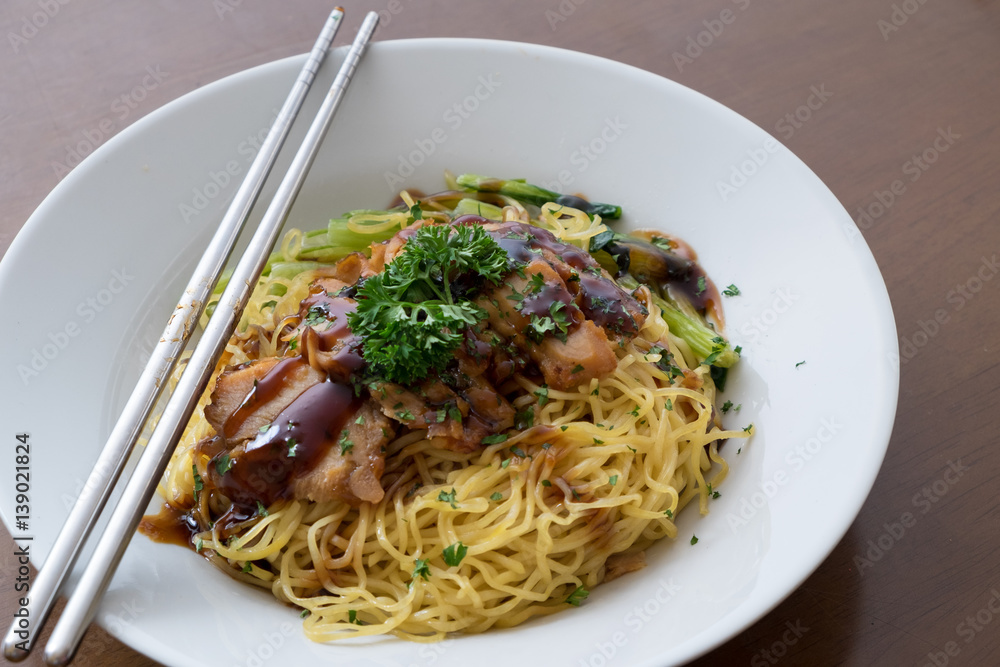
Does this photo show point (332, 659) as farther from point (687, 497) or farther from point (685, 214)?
point (685, 214)

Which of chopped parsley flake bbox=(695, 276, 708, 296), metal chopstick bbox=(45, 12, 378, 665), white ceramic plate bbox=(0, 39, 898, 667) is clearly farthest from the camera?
chopped parsley flake bbox=(695, 276, 708, 296)

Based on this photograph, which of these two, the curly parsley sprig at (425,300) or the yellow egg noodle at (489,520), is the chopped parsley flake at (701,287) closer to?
the yellow egg noodle at (489,520)

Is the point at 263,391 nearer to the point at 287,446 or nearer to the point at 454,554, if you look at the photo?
the point at 287,446

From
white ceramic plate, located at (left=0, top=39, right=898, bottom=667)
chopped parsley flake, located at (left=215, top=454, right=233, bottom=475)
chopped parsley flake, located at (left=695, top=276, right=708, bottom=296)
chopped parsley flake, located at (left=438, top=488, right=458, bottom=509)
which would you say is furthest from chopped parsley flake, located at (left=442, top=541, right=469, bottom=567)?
chopped parsley flake, located at (left=695, top=276, right=708, bottom=296)

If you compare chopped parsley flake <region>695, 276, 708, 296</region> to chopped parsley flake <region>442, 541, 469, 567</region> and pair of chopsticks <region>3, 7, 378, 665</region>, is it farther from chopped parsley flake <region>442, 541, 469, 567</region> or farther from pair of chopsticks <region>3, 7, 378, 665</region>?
pair of chopsticks <region>3, 7, 378, 665</region>

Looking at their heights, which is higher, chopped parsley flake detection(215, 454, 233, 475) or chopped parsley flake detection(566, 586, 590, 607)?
chopped parsley flake detection(215, 454, 233, 475)

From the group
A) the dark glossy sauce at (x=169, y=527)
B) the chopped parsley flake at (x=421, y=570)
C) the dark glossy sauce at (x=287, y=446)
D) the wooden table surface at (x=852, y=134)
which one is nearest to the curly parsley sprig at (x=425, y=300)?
the dark glossy sauce at (x=287, y=446)
